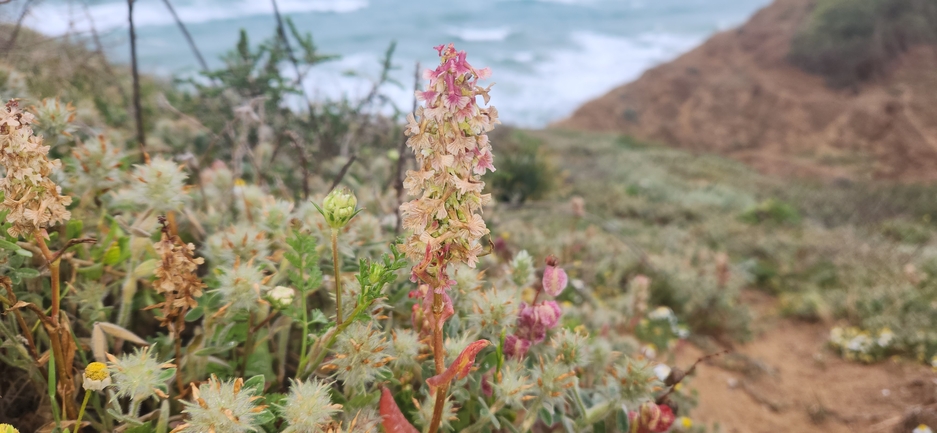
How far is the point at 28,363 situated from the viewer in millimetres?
864

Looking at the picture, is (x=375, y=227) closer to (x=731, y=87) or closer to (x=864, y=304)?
(x=864, y=304)

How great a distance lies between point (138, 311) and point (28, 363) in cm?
28

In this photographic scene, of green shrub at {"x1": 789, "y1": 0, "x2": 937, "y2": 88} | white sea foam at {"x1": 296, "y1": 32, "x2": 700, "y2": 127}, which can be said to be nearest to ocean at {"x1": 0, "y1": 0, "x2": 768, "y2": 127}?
white sea foam at {"x1": 296, "y1": 32, "x2": 700, "y2": 127}

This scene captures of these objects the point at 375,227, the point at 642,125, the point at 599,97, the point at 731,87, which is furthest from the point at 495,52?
the point at 375,227

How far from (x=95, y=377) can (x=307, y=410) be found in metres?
0.29

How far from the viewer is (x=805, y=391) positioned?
3.14 meters

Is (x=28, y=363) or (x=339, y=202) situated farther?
(x=28, y=363)

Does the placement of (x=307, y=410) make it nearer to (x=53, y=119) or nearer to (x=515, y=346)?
(x=515, y=346)

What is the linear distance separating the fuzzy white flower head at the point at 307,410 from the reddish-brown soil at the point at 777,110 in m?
17.0

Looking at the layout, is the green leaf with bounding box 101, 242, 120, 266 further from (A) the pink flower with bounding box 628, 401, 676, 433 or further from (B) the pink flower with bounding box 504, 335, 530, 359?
(A) the pink flower with bounding box 628, 401, 676, 433

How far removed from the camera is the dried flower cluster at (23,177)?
0.67 meters

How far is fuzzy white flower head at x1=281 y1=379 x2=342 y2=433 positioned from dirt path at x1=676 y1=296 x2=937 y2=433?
2.17m

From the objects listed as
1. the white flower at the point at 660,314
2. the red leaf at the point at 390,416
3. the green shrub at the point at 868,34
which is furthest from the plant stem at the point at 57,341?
the green shrub at the point at 868,34

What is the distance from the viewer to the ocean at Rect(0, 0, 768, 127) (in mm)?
21406
